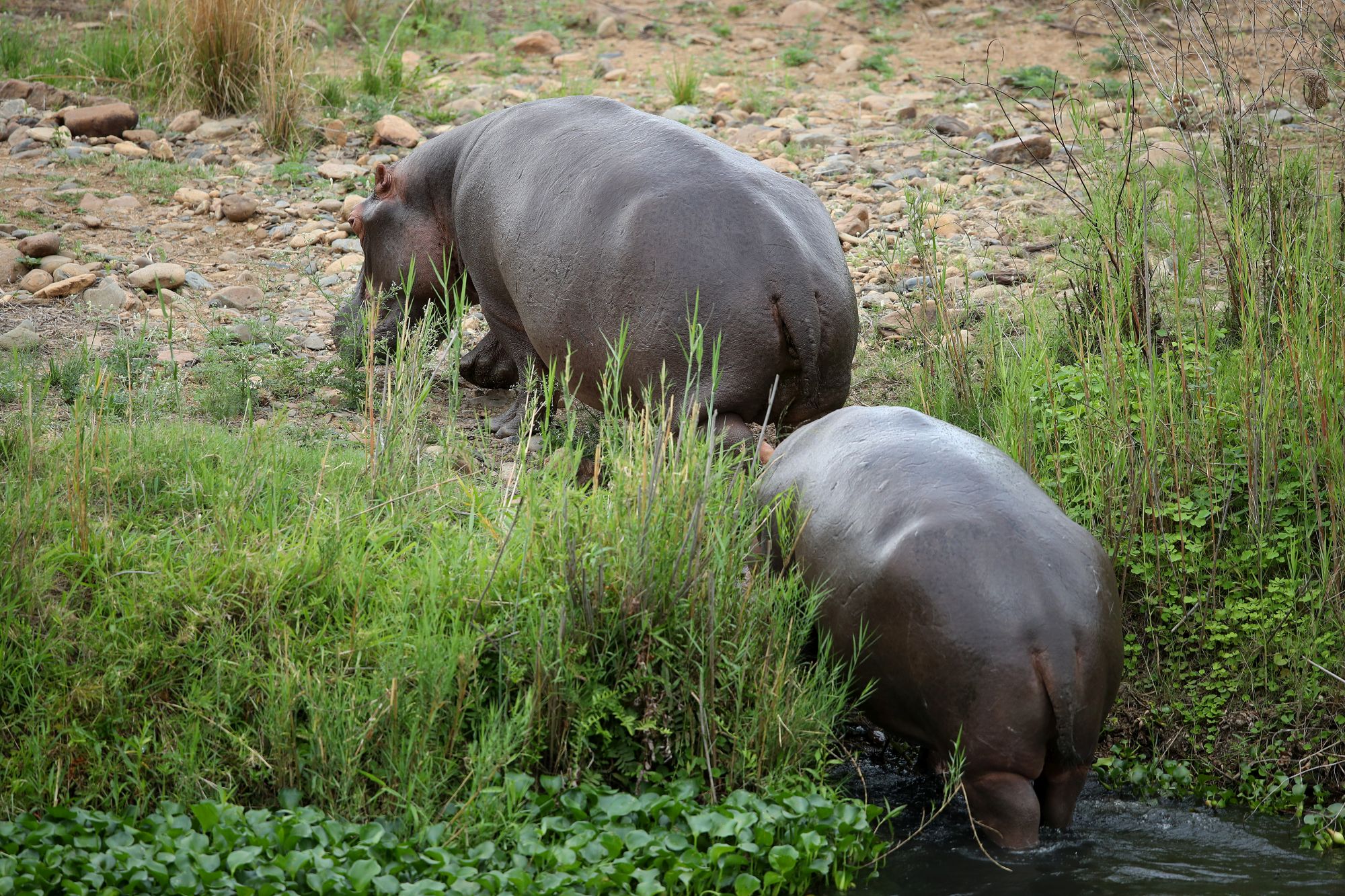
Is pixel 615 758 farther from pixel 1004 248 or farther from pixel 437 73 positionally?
pixel 437 73

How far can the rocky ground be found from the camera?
6.93 meters

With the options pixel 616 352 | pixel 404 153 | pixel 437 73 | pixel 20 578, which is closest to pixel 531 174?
pixel 616 352

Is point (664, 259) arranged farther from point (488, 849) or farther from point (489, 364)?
point (489, 364)

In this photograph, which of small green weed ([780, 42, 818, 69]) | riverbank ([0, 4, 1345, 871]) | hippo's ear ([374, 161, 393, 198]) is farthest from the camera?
small green weed ([780, 42, 818, 69])

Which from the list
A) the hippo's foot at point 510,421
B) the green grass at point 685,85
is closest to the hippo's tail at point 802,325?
the hippo's foot at point 510,421

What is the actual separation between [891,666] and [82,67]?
370 inches

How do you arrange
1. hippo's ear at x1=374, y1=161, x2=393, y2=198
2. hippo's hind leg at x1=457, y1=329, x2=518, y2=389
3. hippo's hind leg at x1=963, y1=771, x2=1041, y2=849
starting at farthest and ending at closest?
hippo's hind leg at x1=457, y1=329, x2=518, y2=389
hippo's ear at x1=374, y1=161, x2=393, y2=198
hippo's hind leg at x1=963, y1=771, x2=1041, y2=849

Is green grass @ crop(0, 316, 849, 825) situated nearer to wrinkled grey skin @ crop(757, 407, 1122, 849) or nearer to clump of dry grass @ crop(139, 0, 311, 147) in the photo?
wrinkled grey skin @ crop(757, 407, 1122, 849)

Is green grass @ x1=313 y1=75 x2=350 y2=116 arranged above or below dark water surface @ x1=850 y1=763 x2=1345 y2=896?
above

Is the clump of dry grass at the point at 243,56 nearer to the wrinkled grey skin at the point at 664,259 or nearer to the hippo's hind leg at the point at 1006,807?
the wrinkled grey skin at the point at 664,259

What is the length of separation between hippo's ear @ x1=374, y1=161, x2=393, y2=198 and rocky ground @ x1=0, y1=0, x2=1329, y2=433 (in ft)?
2.90

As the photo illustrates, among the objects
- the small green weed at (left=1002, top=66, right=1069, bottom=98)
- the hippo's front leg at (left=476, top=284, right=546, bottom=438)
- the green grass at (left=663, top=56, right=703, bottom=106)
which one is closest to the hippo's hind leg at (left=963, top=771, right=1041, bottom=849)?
the hippo's front leg at (left=476, top=284, right=546, bottom=438)

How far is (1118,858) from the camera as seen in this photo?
3.49 meters

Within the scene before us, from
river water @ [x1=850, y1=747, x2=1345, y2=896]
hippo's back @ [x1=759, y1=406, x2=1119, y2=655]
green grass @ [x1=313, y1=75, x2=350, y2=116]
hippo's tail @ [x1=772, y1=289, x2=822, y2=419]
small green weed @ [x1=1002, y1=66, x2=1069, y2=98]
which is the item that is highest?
small green weed @ [x1=1002, y1=66, x2=1069, y2=98]
